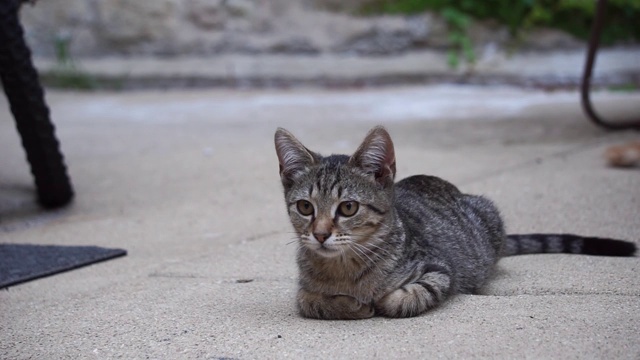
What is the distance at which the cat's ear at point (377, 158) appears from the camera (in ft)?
11.1

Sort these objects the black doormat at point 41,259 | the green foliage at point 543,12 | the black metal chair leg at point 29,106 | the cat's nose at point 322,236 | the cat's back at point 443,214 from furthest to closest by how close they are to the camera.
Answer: the green foliage at point 543,12, the black metal chair leg at point 29,106, the black doormat at point 41,259, the cat's back at point 443,214, the cat's nose at point 322,236

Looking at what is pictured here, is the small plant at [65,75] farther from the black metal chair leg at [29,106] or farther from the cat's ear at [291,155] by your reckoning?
the cat's ear at [291,155]

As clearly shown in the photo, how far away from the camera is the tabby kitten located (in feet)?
10.9

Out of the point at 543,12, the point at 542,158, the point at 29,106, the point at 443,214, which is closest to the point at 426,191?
the point at 443,214

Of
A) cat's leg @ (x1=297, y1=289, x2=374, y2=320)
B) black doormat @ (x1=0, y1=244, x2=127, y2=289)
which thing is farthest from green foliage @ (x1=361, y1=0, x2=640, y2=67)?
cat's leg @ (x1=297, y1=289, x2=374, y2=320)

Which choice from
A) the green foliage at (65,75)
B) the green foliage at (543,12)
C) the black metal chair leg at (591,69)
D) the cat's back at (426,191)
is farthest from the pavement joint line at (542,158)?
the green foliage at (65,75)

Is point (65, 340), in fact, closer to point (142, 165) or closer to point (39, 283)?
point (39, 283)

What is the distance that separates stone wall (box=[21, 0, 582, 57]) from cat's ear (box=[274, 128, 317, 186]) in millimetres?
7239

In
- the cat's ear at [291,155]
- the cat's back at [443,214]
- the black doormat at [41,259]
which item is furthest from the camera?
the black doormat at [41,259]

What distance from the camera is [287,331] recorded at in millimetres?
3180

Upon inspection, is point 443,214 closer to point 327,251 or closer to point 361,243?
point 361,243

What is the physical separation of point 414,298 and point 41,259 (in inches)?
92.5

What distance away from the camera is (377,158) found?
3441mm

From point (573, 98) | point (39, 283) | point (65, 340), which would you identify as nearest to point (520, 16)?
point (573, 98)
